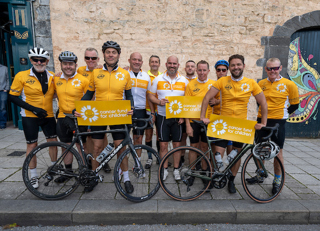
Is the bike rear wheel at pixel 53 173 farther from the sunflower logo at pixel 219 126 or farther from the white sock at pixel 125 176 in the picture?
the sunflower logo at pixel 219 126

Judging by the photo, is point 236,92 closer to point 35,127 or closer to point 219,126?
point 219,126

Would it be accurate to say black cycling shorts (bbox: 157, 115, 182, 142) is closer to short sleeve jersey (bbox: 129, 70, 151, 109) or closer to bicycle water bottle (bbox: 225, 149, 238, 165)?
short sleeve jersey (bbox: 129, 70, 151, 109)

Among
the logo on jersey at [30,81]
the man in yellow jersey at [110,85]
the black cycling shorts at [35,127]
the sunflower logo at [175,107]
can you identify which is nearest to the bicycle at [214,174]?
the sunflower logo at [175,107]

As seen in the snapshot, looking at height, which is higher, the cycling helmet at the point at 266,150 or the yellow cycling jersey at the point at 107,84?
the yellow cycling jersey at the point at 107,84

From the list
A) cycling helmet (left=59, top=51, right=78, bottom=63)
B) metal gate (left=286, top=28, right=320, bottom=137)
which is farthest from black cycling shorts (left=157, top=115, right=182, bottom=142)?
metal gate (left=286, top=28, right=320, bottom=137)

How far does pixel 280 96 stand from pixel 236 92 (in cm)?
88

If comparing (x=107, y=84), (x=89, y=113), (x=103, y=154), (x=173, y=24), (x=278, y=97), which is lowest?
(x=103, y=154)

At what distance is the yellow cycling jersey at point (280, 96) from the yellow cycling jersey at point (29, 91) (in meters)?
3.70

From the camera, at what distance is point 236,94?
9.51 feet

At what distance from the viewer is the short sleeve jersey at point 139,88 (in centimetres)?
382

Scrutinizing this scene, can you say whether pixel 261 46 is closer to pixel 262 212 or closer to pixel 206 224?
pixel 262 212

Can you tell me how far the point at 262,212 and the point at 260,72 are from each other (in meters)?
5.07

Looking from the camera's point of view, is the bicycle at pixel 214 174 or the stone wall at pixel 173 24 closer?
the bicycle at pixel 214 174

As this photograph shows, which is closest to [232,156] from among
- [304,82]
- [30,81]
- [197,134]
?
[197,134]
